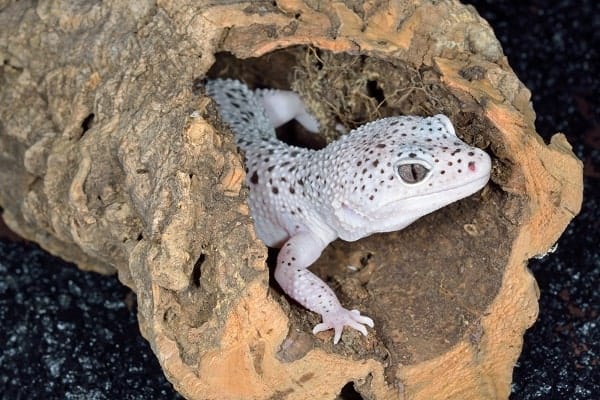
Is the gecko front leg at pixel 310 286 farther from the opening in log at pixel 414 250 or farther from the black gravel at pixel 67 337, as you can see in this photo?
the black gravel at pixel 67 337

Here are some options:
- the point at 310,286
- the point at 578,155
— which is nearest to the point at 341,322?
the point at 310,286

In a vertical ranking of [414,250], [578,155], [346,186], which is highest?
[346,186]

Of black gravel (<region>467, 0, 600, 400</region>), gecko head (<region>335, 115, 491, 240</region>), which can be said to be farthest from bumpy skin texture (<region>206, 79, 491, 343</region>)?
black gravel (<region>467, 0, 600, 400</region>)

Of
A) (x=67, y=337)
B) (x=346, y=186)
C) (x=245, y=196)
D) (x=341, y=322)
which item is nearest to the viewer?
(x=245, y=196)

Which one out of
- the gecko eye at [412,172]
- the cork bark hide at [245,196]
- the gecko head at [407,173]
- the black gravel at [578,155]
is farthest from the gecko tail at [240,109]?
the black gravel at [578,155]

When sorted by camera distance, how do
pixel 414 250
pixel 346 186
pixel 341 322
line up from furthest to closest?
pixel 414 250, pixel 346 186, pixel 341 322

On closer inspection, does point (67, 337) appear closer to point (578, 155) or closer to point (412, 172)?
point (412, 172)
